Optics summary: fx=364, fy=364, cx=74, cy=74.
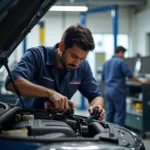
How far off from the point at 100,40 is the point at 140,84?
560cm

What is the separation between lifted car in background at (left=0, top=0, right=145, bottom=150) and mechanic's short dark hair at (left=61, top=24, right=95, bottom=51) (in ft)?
0.86

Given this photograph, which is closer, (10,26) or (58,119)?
(10,26)

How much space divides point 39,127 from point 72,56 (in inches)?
26.9

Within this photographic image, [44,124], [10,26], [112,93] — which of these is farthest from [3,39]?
[112,93]

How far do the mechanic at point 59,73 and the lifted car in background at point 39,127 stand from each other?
0.13m

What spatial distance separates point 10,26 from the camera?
1.70 metres

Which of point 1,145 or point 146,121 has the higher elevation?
point 1,145

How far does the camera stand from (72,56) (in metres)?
2.26

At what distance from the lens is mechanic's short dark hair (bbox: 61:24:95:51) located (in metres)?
2.21

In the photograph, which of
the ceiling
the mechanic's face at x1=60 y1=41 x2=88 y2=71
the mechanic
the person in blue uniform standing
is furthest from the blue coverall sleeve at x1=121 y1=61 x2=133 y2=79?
the ceiling

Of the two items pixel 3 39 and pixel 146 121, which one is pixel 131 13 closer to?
pixel 146 121

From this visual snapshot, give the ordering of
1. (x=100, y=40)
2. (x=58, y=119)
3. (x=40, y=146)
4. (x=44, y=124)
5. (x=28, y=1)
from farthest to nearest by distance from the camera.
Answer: (x=100, y=40), (x=58, y=119), (x=44, y=124), (x=28, y=1), (x=40, y=146)

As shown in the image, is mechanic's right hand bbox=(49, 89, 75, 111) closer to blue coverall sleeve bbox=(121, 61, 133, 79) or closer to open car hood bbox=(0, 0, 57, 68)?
open car hood bbox=(0, 0, 57, 68)

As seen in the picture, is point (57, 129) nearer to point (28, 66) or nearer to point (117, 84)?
point (28, 66)
